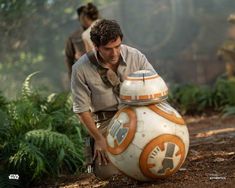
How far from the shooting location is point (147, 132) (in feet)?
14.6

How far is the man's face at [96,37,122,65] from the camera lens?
4758 millimetres

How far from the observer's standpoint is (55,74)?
12.2 meters

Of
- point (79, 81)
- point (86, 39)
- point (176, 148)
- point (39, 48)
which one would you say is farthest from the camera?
point (39, 48)

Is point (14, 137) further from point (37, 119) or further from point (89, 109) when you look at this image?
point (89, 109)

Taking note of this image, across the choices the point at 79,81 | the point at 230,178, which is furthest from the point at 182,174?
the point at 79,81

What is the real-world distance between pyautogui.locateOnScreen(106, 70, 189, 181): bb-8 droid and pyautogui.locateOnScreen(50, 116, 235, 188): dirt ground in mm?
245

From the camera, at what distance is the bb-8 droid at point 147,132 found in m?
4.44

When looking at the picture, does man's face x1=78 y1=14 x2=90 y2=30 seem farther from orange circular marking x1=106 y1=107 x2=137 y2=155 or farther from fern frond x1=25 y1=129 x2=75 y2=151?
orange circular marking x1=106 y1=107 x2=137 y2=155

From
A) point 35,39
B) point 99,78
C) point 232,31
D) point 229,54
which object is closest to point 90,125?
point 99,78

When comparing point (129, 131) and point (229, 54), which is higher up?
point (229, 54)

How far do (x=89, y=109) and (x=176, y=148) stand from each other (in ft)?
3.23

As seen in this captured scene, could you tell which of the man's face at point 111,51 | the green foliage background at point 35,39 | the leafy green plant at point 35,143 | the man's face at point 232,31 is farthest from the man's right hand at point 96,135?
the man's face at point 232,31

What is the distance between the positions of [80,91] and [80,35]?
3129mm

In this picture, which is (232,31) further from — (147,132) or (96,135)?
(147,132)
